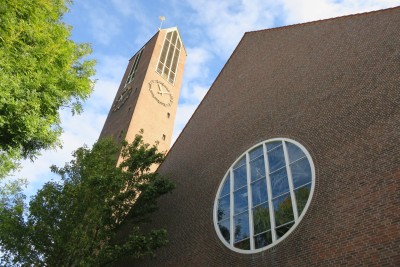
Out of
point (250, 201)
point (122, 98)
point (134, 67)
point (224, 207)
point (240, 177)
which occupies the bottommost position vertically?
point (250, 201)

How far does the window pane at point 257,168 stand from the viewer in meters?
9.73

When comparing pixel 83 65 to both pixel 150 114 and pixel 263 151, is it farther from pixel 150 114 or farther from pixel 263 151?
pixel 150 114

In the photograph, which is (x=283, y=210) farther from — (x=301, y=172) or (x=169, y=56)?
(x=169, y=56)

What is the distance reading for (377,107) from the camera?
8.02 meters

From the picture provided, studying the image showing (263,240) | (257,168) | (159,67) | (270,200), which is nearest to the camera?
(263,240)

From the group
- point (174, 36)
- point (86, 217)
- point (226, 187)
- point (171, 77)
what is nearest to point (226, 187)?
point (226, 187)

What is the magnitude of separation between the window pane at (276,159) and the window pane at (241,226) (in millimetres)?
1425

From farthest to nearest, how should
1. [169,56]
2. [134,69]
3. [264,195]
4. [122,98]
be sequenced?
[169,56] → [134,69] → [122,98] → [264,195]

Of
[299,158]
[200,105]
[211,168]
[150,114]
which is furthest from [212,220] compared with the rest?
[150,114]

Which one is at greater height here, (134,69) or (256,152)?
(134,69)

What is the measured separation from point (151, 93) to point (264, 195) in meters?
14.1

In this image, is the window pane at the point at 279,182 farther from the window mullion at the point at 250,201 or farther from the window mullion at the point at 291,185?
the window mullion at the point at 250,201

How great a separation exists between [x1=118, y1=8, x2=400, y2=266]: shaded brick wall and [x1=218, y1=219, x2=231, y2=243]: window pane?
26 cm

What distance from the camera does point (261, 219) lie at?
8.73 metres
